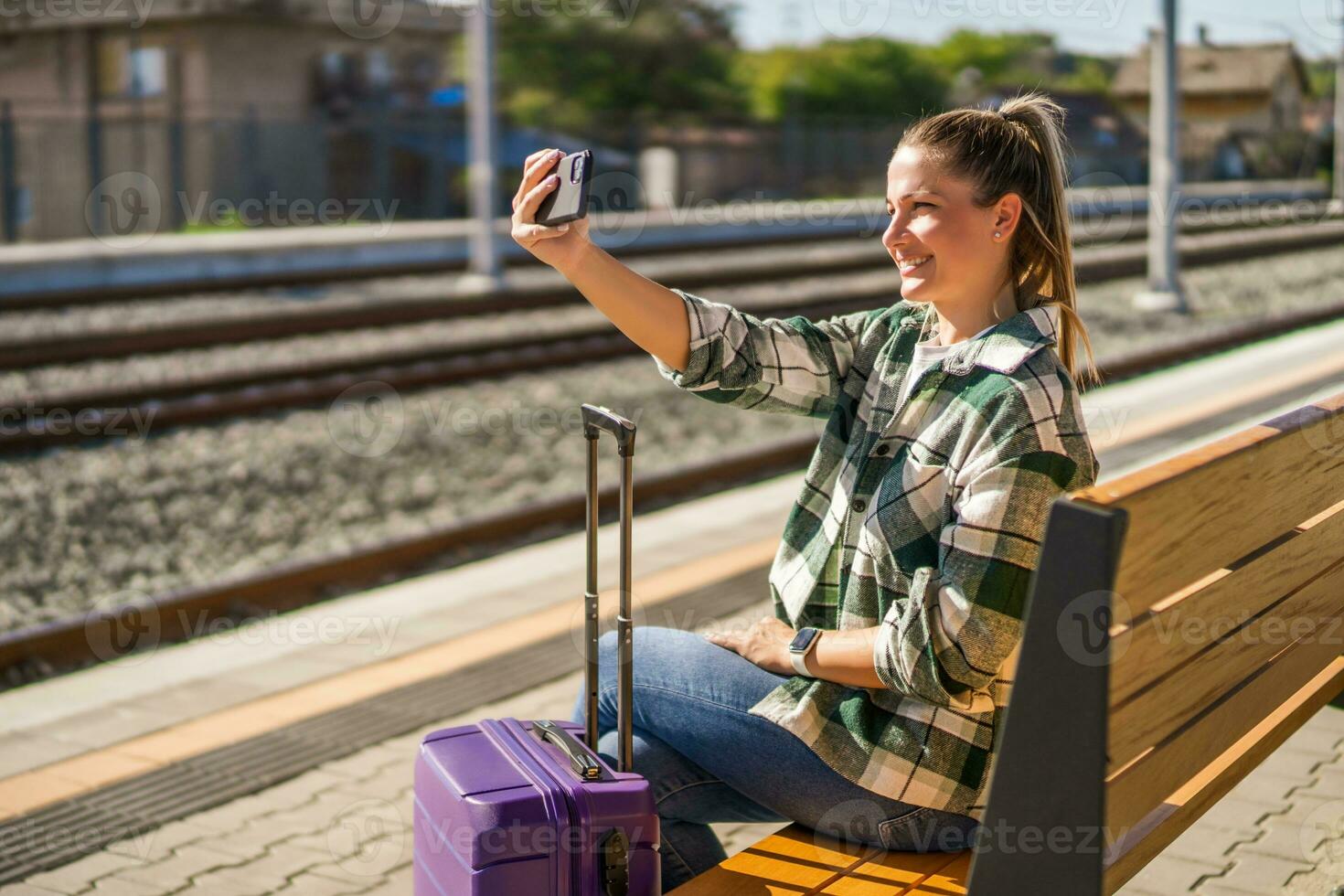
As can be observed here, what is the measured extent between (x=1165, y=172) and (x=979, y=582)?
48.6 ft

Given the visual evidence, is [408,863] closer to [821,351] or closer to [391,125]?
[821,351]

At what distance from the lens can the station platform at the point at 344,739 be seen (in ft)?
11.8

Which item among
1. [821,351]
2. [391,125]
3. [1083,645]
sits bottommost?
[1083,645]

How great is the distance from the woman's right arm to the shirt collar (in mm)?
363

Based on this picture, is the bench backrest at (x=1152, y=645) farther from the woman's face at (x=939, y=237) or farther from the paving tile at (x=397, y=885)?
the paving tile at (x=397, y=885)

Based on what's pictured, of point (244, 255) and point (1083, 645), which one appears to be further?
point (244, 255)

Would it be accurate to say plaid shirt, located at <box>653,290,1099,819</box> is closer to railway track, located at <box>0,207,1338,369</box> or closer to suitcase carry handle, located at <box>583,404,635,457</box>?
suitcase carry handle, located at <box>583,404,635,457</box>

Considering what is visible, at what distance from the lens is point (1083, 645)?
183 centimetres

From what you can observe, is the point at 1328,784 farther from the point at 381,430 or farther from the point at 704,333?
the point at 381,430

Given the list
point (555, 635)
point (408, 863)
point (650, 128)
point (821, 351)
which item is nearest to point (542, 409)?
point (555, 635)

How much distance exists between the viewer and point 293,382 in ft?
35.7

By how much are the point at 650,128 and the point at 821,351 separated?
35260mm

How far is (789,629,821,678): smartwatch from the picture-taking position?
2.40 meters

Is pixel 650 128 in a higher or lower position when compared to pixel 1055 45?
lower
